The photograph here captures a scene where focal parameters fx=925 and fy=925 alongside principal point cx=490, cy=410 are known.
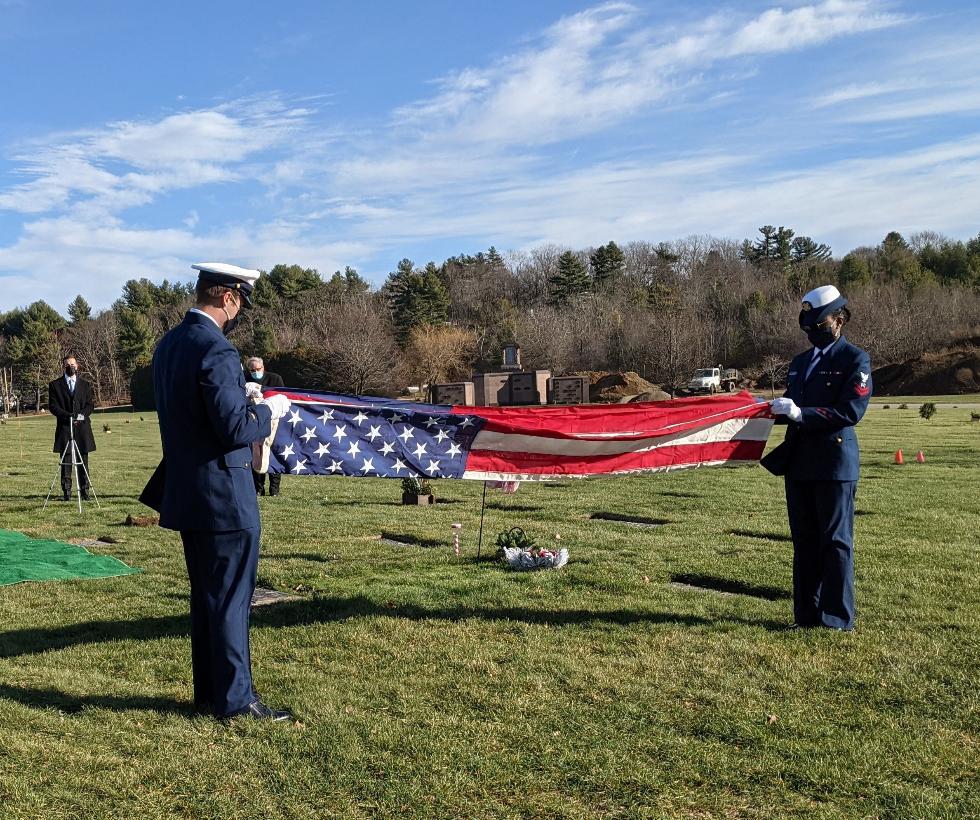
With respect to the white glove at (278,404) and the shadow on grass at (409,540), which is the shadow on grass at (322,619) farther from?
the shadow on grass at (409,540)

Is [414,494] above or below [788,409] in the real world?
below

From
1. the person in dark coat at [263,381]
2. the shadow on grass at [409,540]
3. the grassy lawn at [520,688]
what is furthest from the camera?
the person in dark coat at [263,381]

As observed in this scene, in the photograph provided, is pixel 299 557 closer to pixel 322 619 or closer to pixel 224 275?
pixel 322 619

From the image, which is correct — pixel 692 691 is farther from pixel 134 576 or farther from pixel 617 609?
pixel 134 576

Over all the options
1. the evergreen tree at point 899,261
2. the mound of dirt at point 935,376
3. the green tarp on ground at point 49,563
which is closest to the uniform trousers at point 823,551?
the green tarp on ground at point 49,563

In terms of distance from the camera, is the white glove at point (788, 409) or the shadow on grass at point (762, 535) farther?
the shadow on grass at point (762, 535)

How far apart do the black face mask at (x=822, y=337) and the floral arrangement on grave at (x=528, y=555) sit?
3.24 meters

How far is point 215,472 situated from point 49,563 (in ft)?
18.5

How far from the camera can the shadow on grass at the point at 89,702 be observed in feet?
17.1

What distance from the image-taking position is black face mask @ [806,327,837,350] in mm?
6376

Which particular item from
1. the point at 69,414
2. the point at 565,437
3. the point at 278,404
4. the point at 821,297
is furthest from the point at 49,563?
the point at 821,297

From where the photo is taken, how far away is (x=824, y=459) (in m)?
6.27

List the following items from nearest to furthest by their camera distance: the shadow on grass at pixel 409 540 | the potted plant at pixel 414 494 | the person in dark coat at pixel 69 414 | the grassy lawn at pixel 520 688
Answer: the grassy lawn at pixel 520 688, the shadow on grass at pixel 409 540, the potted plant at pixel 414 494, the person in dark coat at pixel 69 414

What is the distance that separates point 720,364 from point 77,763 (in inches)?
3382
